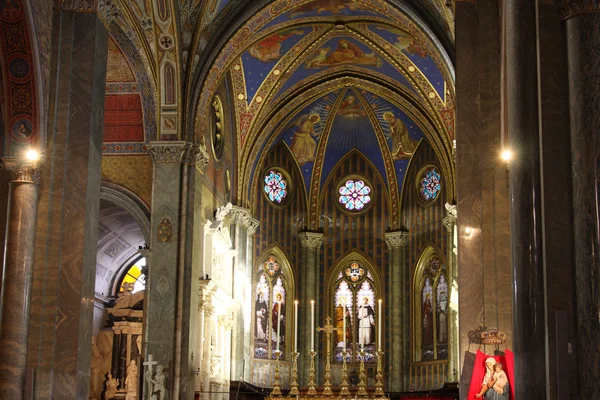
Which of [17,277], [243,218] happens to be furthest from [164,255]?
[17,277]

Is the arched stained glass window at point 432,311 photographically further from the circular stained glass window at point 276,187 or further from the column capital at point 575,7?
the column capital at point 575,7

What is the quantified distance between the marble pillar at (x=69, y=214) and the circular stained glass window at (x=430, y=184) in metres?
17.3

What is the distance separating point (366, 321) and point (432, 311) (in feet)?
8.55

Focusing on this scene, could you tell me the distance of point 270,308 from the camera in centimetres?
3091

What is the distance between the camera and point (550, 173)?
318 inches

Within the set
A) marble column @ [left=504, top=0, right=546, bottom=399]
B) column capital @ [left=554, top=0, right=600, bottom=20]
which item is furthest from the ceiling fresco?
column capital @ [left=554, top=0, right=600, bottom=20]

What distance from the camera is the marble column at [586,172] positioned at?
7363 millimetres

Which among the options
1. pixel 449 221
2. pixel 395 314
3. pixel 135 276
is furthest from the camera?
pixel 135 276

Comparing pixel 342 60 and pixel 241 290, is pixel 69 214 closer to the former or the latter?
pixel 241 290

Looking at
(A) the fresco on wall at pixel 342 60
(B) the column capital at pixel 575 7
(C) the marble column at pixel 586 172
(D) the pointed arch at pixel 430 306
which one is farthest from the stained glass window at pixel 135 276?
(C) the marble column at pixel 586 172

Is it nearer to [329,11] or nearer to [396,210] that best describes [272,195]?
[396,210]

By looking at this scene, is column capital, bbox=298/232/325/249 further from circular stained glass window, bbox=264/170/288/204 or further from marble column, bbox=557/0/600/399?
marble column, bbox=557/0/600/399

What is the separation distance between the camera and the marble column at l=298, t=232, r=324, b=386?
30781mm

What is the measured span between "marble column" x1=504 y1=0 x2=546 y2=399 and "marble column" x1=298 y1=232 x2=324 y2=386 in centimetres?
2220
